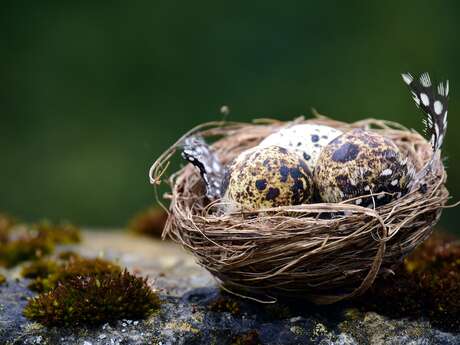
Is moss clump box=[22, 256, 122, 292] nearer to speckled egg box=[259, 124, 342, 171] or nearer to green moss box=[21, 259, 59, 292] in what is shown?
green moss box=[21, 259, 59, 292]

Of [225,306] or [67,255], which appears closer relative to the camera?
[225,306]

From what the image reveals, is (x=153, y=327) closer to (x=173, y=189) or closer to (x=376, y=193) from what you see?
(x=173, y=189)

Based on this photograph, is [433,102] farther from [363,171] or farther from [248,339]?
[248,339]

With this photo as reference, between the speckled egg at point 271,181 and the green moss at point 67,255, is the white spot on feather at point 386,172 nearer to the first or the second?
the speckled egg at point 271,181

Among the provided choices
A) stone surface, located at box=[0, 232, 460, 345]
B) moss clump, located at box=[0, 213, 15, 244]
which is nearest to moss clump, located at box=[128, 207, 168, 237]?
moss clump, located at box=[0, 213, 15, 244]

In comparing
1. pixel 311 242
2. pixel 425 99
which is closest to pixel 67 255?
pixel 311 242

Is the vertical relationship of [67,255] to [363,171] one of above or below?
below

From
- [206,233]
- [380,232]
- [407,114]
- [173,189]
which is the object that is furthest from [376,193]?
[407,114]

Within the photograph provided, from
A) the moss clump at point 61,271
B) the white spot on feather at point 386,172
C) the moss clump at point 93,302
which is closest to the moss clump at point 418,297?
the white spot on feather at point 386,172
